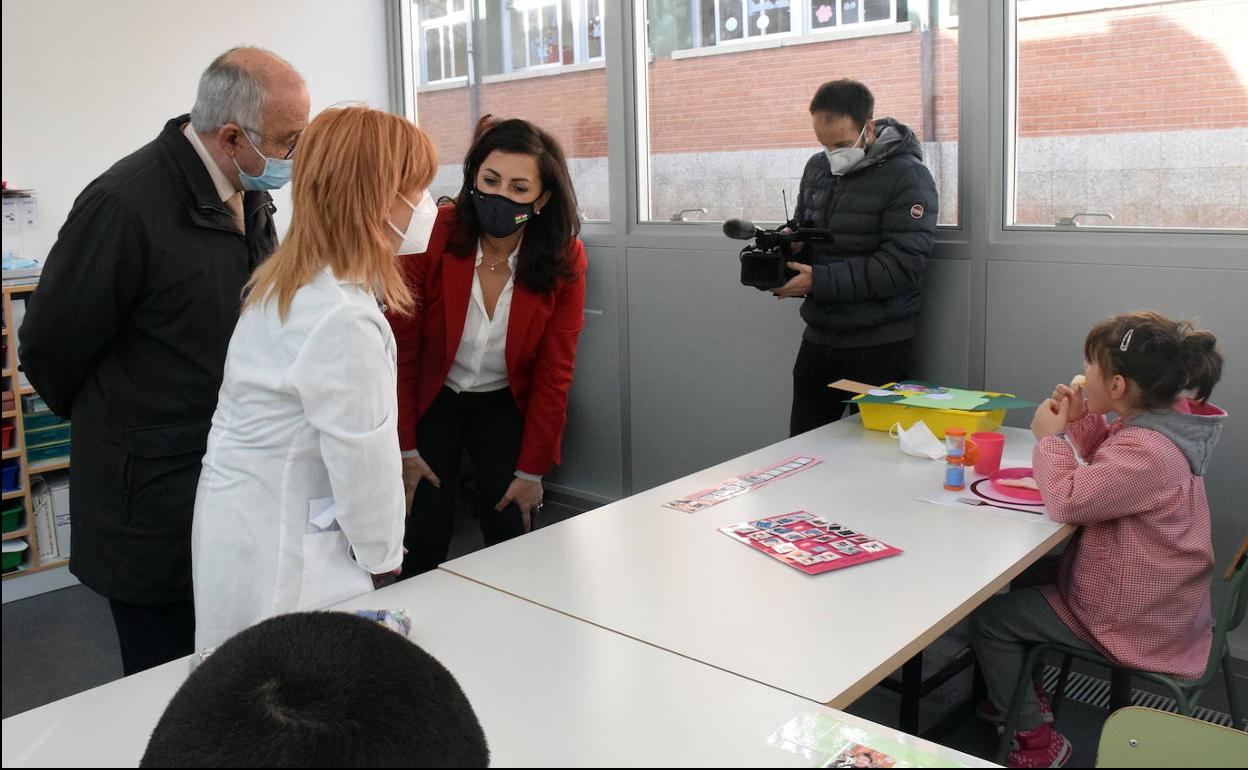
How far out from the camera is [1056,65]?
10.1 ft

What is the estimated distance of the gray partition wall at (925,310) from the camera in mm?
2820

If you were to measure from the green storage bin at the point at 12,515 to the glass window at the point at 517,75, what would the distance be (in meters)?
2.04

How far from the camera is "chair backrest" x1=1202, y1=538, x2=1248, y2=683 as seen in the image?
2.04 meters

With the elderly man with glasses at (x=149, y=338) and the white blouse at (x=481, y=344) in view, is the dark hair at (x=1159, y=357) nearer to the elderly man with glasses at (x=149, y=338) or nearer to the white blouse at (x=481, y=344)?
the white blouse at (x=481, y=344)

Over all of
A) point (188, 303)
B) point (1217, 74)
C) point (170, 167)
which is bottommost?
point (188, 303)

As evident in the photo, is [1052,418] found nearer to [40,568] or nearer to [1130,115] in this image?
[1130,115]

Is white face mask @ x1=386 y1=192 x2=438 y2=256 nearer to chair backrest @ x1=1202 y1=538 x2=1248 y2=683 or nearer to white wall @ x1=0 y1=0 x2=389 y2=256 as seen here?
chair backrest @ x1=1202 y1=538 x2=1248 y2=683

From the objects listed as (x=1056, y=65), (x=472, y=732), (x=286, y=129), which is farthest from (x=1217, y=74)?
(x=472, y=732)

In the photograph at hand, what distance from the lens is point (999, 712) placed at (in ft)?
8.04

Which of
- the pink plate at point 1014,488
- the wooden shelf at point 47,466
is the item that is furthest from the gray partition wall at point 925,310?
the wooden shelf at point 47,466

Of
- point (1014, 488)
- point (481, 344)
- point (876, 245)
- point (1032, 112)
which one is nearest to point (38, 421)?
point (481, 344)

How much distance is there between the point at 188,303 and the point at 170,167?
262 mm

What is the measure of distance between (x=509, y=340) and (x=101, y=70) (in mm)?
2594

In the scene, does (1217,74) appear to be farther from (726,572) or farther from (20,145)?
(20,145)
